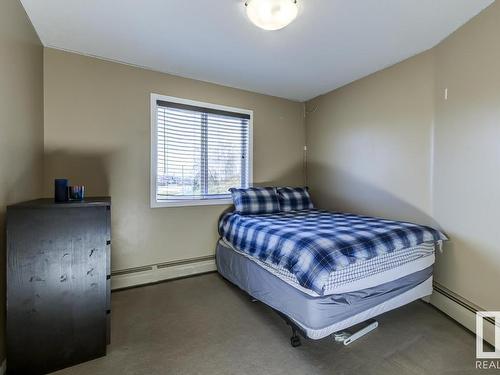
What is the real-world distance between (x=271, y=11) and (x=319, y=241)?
1.55 metres

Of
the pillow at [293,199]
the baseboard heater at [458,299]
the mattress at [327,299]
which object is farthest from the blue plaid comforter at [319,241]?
the pillow at [293,199]

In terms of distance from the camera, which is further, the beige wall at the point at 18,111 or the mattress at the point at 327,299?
the mattress at the point at 327,299

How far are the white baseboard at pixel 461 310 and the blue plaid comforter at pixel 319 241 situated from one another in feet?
1.69

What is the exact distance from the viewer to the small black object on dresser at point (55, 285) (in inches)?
53.5

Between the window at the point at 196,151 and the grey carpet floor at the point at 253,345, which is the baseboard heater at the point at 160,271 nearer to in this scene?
the grey carpet floor at the point at 253,345

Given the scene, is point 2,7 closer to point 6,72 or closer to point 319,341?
point 6,72

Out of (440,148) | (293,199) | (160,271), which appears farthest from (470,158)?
(160,271)

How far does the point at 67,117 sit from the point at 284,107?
2.70 m

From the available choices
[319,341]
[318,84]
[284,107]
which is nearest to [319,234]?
[319,341]

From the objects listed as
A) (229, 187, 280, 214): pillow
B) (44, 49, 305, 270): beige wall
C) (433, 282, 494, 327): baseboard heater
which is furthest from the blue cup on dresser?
(433, 282, 494, 327): baseboard heater

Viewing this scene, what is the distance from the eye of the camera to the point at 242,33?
2021 millimetres

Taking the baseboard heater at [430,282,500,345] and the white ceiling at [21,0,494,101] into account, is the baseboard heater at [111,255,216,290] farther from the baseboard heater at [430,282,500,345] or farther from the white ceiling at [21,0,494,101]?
the baseboard heater at [430,282,500,345]

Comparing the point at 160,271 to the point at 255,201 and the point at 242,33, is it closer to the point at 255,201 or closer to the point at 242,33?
the point at 255,201

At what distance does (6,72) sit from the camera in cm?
146
